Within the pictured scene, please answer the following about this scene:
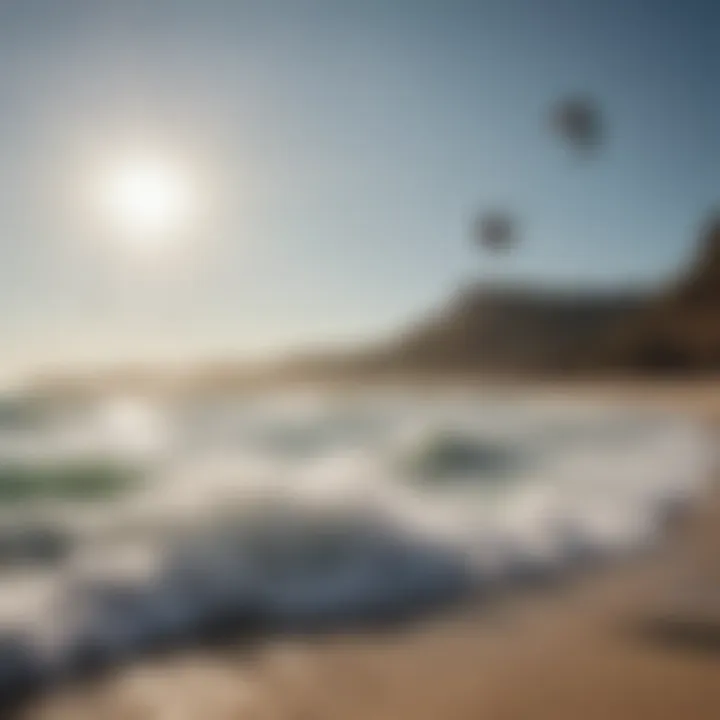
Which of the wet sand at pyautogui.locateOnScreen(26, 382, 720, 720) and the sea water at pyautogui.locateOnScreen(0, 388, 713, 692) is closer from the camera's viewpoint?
the wet sand at pyautogui.locateOnScreen(26, 382, 720, 720)

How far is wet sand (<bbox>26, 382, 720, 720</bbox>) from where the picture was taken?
0.95m

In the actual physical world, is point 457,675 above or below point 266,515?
below

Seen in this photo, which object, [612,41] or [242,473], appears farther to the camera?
[612,41]

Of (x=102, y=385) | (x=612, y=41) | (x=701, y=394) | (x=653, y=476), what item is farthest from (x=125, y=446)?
(x=701, y=394)

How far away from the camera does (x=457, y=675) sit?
1037 mm

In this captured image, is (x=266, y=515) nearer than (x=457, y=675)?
No

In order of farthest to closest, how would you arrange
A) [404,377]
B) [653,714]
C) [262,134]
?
[404,377] → [262,134] → [653,714]

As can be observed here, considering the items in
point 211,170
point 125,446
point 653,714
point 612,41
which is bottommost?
point 653,714

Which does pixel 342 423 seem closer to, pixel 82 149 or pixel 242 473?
→ pixel 242 473

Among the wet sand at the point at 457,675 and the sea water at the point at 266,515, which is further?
the sea water at the point at 266,515

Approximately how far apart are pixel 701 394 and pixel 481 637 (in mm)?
3327

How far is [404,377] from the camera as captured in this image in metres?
3.13

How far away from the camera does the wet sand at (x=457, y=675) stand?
953 millimetres

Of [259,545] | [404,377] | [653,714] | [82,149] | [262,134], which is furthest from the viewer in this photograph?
[404,377]
